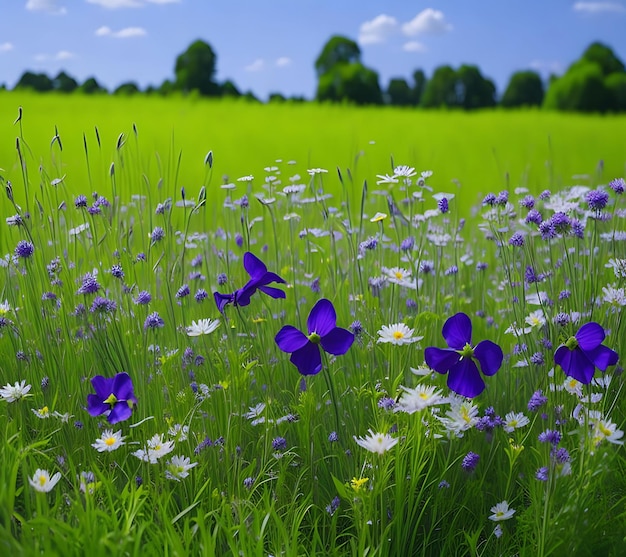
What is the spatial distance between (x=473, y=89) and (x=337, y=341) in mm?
26728

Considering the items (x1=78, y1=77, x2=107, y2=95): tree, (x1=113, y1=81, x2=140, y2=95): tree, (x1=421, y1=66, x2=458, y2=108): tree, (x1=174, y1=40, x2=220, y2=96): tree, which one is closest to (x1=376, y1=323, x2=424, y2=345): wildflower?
(x1=78, y1=77, x2=107, y2=95): tree

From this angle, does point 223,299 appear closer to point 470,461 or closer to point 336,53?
point 470,461

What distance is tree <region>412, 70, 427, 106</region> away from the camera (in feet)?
92.8

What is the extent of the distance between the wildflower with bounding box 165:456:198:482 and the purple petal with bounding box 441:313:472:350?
2.16 ft

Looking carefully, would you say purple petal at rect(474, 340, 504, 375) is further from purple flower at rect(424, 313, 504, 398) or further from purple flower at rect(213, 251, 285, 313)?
purple flower at rect(213, 251, 285, 313)

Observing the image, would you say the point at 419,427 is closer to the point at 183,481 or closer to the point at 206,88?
the point at 183,481

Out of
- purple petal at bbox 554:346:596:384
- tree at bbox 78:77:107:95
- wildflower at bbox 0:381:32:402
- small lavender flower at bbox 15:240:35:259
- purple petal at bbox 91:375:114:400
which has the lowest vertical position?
wildflower at bbox 0:381:32:402

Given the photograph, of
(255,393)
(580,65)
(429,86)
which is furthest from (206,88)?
(255,393)

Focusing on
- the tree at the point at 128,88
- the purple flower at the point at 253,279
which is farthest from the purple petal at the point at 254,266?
the tree at the point at 128,88

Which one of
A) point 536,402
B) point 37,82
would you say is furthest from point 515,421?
point 37,82

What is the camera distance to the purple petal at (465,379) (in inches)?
61.4

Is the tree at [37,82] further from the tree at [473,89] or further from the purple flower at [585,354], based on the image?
the purple flower at [585,354]

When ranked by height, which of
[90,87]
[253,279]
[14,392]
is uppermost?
[90,87]

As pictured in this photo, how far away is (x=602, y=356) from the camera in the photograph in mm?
1579
